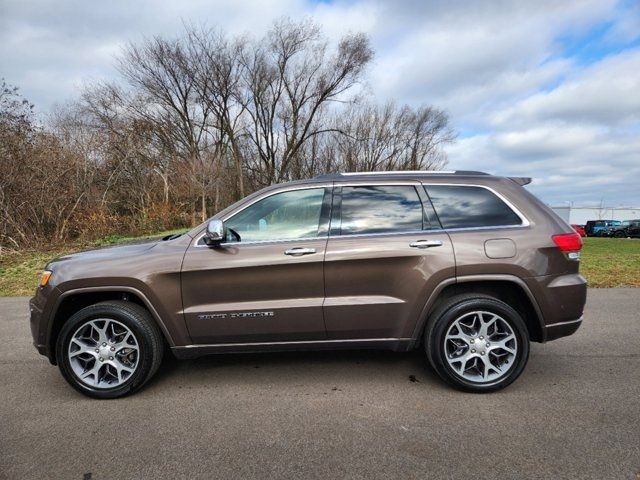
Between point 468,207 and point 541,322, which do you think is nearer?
point 541,322

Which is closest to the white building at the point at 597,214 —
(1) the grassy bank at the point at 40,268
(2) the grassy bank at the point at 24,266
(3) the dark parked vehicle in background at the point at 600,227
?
(3) the dark parked vehicle in background at the point at 600,227

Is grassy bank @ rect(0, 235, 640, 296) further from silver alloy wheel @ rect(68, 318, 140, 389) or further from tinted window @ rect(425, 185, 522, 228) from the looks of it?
tinted window @ rect(425, 185, 522, 228)

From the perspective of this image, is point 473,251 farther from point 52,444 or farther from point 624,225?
point 624,225

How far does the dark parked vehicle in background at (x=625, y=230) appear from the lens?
1410 inches

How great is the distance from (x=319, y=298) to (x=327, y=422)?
94cm

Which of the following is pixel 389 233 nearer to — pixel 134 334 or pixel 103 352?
pixel 134 334

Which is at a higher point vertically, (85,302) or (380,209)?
(380,209)

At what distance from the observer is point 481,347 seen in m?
3.51

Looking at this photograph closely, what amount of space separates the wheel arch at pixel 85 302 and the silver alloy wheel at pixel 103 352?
0.73 ft

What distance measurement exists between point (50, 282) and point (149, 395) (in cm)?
126

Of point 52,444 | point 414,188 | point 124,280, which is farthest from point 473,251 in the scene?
point 52,444

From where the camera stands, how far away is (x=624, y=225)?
38281 millimetres

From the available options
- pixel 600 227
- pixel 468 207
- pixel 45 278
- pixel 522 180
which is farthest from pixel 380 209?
pixel 600 227

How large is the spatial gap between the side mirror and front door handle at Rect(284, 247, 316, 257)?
54cm
